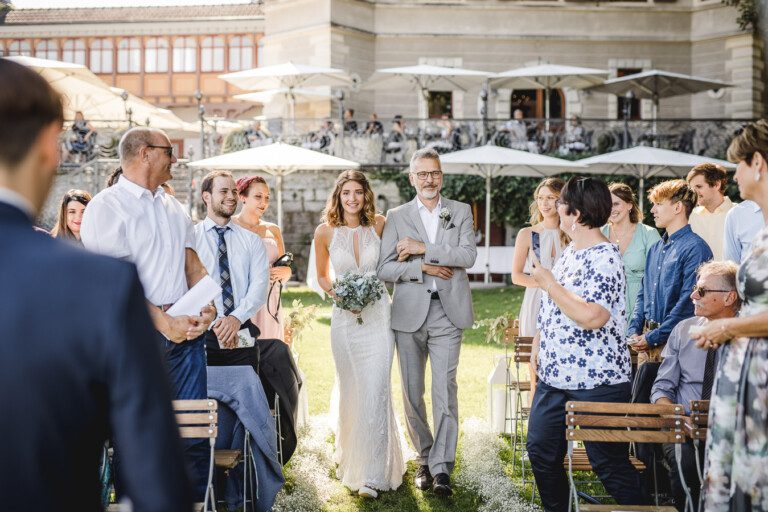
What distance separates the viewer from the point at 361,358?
6672 mm

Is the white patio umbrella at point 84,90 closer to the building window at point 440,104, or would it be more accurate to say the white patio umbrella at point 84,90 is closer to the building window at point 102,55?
the building window at point 440,104

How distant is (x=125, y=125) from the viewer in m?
26.5

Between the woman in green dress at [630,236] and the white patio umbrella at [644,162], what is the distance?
30.4ft

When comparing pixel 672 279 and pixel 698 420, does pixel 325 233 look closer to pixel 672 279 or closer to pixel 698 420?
pixel 672 279

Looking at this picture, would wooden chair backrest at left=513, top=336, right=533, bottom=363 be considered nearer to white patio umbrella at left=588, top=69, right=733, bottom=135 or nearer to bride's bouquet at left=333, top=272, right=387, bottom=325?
bride's bouquet at left=333, top=272, right=387, bottom=325

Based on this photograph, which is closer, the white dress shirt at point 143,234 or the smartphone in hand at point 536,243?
the white dress shirt at point 143,234

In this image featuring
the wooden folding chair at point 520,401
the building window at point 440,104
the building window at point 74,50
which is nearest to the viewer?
the wooden folding chair at point 520,401

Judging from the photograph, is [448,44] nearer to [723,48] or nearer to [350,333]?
[723,48]

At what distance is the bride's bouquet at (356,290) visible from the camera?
253 inches

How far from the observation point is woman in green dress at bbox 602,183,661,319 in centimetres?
781

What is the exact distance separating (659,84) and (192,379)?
21390 millimetres

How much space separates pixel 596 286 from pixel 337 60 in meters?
24.1

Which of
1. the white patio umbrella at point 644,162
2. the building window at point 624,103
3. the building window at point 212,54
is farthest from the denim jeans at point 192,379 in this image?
the building window at point 212,54

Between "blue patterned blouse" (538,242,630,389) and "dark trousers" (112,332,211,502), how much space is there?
193 cm
